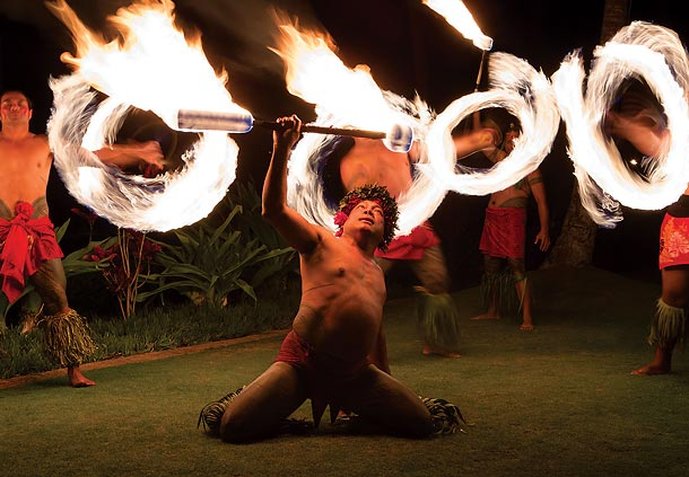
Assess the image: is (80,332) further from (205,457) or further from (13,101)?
(205,457)

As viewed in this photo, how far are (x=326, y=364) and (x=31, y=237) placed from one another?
7.87ft

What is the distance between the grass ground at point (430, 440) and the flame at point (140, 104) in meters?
1.07

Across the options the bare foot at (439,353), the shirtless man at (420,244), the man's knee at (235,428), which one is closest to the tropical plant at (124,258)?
the shirtless man at (420,244)

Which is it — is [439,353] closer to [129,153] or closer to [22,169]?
[129,153]

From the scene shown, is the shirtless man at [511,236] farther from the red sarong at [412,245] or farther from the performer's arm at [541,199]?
the red sarong at [412,245]

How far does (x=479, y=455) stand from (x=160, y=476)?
1.41 metres

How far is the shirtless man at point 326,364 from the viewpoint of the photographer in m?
4.90

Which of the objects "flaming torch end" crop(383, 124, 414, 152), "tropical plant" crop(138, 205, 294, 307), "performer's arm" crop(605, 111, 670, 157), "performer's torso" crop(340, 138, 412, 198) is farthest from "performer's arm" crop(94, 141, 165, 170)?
"tropical plant" crop(138, 205, 294, 307)

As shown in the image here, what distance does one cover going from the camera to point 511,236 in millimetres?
9188

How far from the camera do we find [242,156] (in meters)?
14.3

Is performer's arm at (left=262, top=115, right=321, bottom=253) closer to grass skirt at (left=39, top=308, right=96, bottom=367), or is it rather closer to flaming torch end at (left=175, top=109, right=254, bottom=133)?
flaming torch end at (left=175, top=109, right=254, bottom=133)

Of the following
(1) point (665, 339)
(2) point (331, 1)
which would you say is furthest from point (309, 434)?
(2) point (331, 1)

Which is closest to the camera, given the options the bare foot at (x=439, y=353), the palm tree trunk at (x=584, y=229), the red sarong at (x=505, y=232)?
the bare foot at (x=439, y=353)

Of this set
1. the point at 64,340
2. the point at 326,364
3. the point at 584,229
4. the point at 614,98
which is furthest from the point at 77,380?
the point at 584,229
